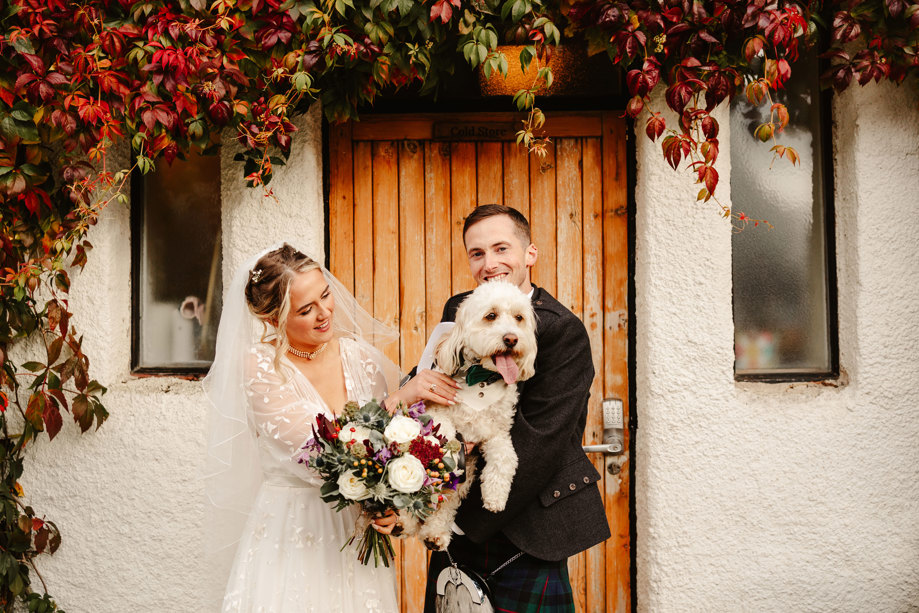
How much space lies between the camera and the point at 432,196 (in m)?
3.40

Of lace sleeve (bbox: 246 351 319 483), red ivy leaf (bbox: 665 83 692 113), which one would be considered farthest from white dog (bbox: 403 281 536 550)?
red ivy leaf (bbox: 665 83 692 113)

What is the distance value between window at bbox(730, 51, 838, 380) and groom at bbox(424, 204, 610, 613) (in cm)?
161

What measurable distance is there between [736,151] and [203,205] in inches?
114

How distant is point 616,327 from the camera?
333 centimetres

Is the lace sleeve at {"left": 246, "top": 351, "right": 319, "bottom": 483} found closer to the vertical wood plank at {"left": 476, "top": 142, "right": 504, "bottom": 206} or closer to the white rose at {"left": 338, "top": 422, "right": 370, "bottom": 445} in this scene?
the white rose at {"left": 338, "top": 422, "right": 370, "bottom": 445}

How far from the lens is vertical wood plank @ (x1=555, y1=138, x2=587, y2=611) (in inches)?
132

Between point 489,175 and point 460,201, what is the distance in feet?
0.68

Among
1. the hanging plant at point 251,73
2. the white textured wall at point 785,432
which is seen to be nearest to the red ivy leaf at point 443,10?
the hanging plant at point 251,73

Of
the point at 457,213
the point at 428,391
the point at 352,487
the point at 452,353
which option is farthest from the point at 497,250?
the point at 457,213

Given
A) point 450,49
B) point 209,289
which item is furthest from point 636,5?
point 209,289

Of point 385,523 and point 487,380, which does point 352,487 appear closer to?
point 385,523

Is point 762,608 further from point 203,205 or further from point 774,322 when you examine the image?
point 203,205

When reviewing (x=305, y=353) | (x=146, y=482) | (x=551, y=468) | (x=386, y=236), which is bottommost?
(x=146, y=482)

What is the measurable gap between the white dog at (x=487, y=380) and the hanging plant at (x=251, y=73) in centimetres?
121
